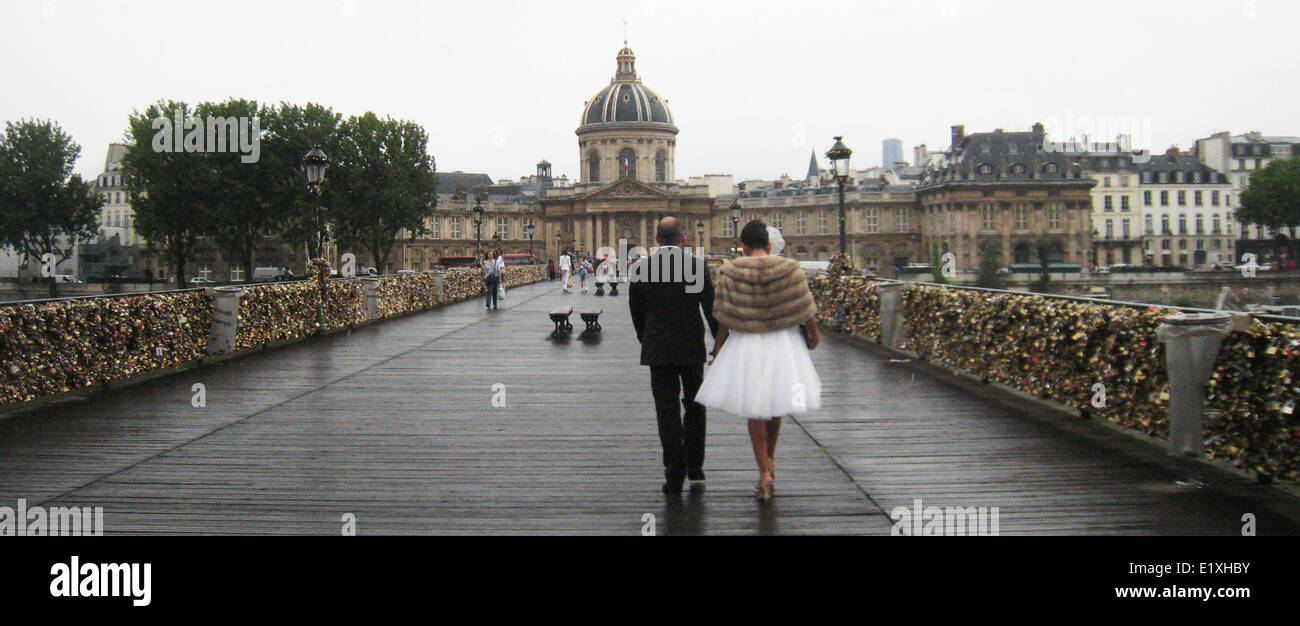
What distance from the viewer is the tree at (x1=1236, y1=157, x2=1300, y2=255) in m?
90.4

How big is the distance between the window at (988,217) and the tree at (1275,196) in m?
22.2

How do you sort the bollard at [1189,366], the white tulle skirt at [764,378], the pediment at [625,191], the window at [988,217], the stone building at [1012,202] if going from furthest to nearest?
the pediment at [625,191] → the window at [988,217] → the stone building at [1012,202] → the bollard at [1189,366] → the white tulle skirt at [764,378]

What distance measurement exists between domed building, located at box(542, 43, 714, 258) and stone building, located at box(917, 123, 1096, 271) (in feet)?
96.3

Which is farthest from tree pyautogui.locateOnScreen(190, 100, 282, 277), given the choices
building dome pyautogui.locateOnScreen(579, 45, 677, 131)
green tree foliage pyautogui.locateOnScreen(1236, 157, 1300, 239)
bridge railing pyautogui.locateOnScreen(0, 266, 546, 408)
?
green tree foliage pyautogui.locateOnScreen(1236, 157, 1300, 239)

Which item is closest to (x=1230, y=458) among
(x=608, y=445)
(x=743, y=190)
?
(x=608, y=445)

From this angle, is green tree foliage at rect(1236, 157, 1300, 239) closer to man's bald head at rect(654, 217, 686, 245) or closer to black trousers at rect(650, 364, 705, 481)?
black trousers at rect(650, 364, 705, 481)

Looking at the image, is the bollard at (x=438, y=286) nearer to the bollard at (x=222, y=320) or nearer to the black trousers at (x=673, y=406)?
the bollard at (x=222, y=320)

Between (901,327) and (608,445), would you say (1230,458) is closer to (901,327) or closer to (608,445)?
(608,445)

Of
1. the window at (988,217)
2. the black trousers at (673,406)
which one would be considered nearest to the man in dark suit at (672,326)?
the black trousers at (673,406)

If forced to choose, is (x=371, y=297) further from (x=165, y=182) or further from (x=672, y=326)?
(x=165, y=182)

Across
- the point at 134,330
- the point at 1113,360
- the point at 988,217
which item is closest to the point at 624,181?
the point at 988,217

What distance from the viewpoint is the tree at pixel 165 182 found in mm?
61656

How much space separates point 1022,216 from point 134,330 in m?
105

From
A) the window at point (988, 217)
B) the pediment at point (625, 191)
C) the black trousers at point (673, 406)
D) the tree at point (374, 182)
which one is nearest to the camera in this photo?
the black trousers at point (673, 406)
